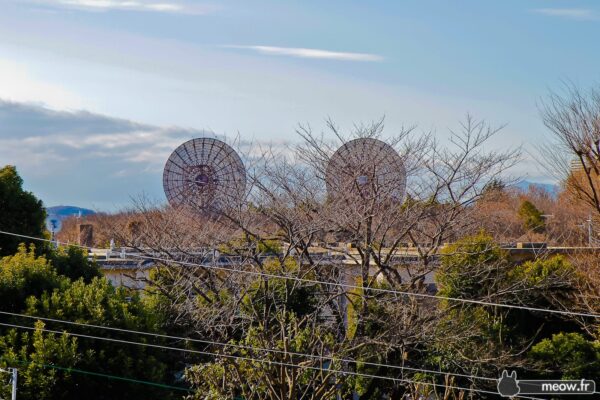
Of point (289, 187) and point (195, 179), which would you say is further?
point (195, 179)

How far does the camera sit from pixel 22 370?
1310 centimetres

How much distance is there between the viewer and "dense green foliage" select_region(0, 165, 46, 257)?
17.8m

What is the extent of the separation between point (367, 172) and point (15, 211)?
6506 millimetres

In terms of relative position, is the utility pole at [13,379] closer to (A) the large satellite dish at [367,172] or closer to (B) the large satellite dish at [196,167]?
(A) the large satellite dish at [367,172]

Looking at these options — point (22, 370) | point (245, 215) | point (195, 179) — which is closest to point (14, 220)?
point (245, 215)

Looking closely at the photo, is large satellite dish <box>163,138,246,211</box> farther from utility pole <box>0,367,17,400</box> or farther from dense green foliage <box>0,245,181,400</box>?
utility pole <box>0,367,17,400</box>

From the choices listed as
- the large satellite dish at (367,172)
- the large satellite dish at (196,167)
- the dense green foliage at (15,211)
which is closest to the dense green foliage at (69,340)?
the dense green foliage at (15,211)

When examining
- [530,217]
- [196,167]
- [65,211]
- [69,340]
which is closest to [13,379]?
[69,340]

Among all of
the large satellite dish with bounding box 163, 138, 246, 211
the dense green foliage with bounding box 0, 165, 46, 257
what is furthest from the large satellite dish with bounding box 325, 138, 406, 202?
the large satellite dish with bounding box 163, 138, 246, 211

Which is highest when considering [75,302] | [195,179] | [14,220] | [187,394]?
[195,179]

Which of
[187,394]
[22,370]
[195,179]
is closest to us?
[22,370]

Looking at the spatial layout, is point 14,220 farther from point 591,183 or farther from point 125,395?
point 591,183

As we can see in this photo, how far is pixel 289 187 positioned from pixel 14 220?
5136 millimetres

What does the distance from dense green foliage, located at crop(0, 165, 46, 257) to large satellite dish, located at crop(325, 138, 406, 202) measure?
550cm
